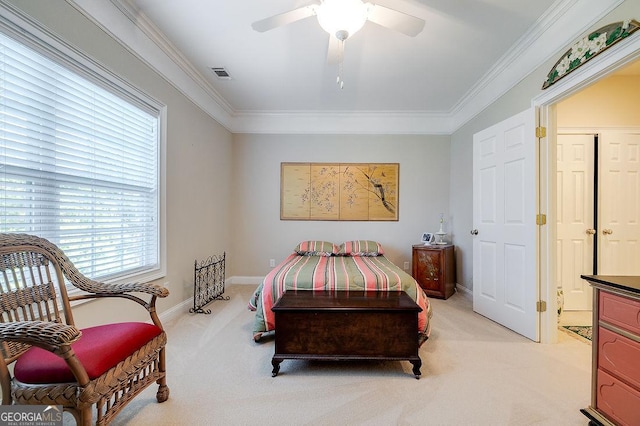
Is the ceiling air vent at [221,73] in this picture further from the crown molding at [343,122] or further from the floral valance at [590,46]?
the floral valance at [590,46]

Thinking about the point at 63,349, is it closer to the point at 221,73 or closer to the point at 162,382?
the point at 162,382

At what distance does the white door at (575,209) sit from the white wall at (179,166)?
4291mm

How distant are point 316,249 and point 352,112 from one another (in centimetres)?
226

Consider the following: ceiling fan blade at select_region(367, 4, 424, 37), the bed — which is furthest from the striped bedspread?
ceiling fan blade at select_region(367, 4, 424, 37)

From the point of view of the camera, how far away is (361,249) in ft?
12.8

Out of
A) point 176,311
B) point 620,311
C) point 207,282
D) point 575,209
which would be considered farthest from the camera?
point 207,282

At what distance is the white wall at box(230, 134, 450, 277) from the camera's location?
4.41 meters

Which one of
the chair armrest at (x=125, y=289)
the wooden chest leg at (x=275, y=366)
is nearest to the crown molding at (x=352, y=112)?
the chair armrest at (x=125, y=289)

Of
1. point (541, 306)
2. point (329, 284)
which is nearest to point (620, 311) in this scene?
point (541, 306)

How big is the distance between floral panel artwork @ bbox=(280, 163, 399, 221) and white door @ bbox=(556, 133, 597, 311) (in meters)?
2.02

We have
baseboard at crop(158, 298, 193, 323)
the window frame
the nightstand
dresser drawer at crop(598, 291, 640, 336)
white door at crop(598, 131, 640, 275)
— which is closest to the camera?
dresser drawer at crop(598, 291, 640, 336)

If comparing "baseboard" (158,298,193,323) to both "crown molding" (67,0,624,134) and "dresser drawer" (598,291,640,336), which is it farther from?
"dresser drawer" (598,291,640,336)

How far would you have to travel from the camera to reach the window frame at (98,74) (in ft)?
4.99

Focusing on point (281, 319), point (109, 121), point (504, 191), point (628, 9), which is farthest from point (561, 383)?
point (109, 121)
